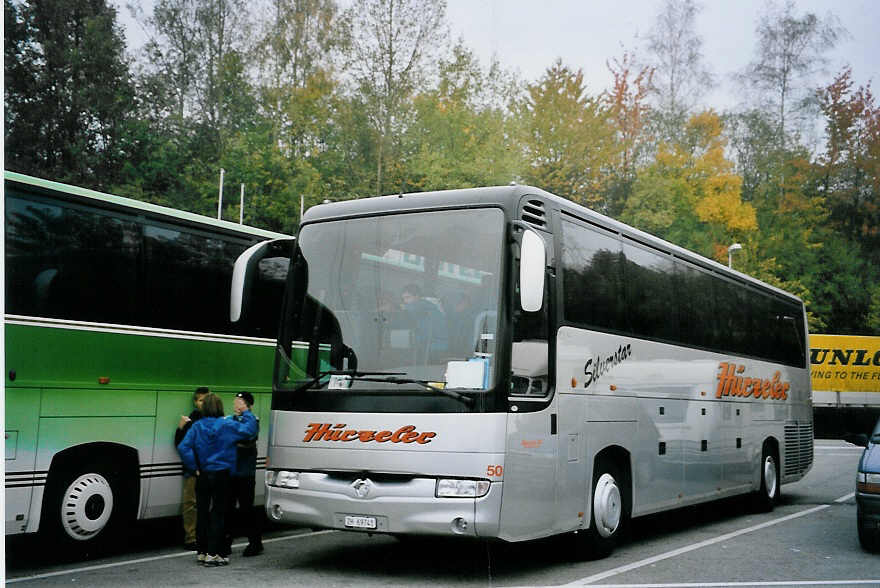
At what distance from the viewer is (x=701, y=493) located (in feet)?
42.5

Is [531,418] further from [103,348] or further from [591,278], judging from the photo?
[103,348]

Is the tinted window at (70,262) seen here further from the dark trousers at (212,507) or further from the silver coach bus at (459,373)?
the dark trousers at (212,507)

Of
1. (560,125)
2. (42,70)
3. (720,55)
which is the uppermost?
(720,55)

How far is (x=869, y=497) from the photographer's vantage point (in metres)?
10.6

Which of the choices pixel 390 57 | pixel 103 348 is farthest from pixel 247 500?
pixel 390 57

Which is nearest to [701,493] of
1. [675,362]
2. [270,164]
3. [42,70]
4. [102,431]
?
[675,362]

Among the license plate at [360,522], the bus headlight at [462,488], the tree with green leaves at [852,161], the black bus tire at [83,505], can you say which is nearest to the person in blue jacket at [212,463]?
the black bus tire at [83,505]

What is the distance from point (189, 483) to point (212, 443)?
129cm

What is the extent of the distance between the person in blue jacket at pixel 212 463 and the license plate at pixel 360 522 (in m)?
1.54

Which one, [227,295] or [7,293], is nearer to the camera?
[7,293]

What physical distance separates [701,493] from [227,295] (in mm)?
6522

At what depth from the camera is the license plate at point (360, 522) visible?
8477 millimetres

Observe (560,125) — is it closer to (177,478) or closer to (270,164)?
(270,164)

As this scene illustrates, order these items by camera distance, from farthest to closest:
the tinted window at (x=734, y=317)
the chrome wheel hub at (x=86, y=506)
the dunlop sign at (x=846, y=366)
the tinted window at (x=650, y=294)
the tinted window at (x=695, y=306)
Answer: the dunlop sign at (x=846, y=366)
the tinted window at (x=734, y=317)
the tinted window at (x=695, y=306)
the tinted window at (x=650, y=294)
the chrome wheel hub at (x=86, y=506)
